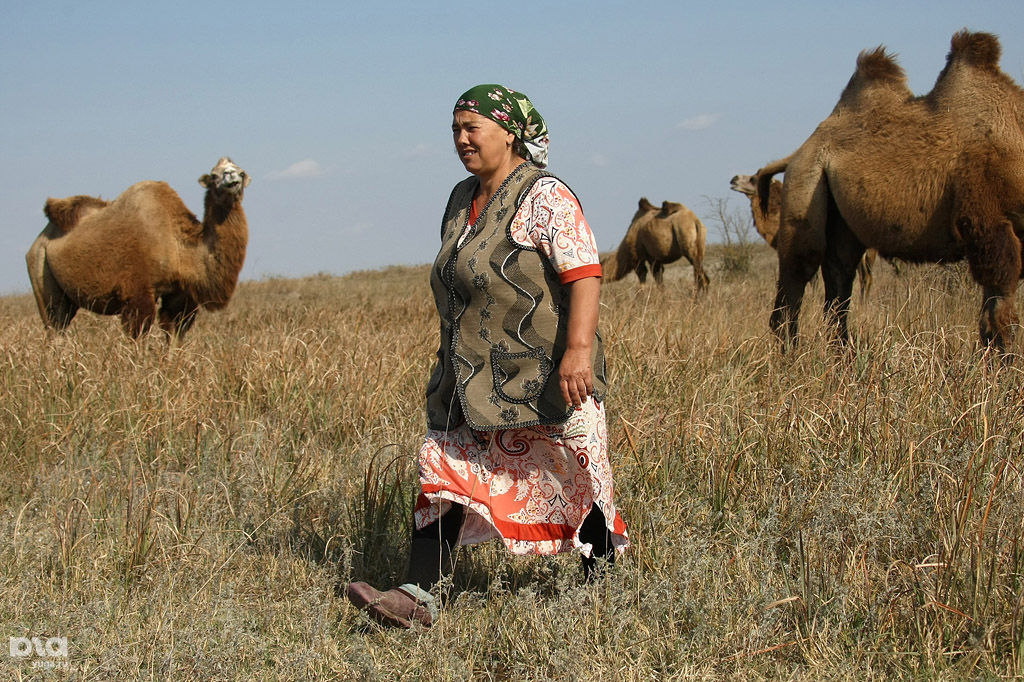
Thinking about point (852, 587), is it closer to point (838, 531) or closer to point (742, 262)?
point (838, 531)

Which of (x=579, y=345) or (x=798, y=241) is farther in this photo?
(x=798, y=241)

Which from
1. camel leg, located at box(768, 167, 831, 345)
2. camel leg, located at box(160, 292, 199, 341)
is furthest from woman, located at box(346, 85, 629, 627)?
camel leg, located at box(160, 292, 199, 341)

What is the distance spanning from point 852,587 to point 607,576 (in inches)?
30.5

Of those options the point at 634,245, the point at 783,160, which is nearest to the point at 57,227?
the point at 783,160

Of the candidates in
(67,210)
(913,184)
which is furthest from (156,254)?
(913,184)

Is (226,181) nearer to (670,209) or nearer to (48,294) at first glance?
(48,294)

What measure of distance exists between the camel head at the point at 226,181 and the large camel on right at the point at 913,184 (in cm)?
486

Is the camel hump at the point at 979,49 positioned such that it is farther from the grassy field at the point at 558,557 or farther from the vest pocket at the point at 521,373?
the vest pocket at the point at 521,373

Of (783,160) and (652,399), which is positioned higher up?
(783,160)

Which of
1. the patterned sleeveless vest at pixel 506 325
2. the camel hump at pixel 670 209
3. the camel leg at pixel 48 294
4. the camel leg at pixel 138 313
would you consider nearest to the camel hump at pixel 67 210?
the camel leg at pixel 48 294

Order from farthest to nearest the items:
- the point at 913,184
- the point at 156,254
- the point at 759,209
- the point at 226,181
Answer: the point at 759,209, the point at 156,254, the point at 226,181, the point at 913,184

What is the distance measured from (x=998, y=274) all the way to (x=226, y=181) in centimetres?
633

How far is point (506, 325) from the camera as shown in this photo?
10.1 feet

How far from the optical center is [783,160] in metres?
7.71
